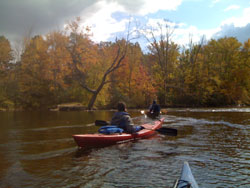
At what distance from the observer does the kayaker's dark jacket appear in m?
8.71

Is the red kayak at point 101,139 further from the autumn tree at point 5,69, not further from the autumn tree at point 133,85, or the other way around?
the autumn tree at point 5,69

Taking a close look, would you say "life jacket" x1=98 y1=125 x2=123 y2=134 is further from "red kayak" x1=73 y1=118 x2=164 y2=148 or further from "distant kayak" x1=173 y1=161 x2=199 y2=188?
"distant kayak" x1=173 y1=161 x2=199 y2=188

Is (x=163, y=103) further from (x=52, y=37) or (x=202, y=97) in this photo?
(x=52, y=37)

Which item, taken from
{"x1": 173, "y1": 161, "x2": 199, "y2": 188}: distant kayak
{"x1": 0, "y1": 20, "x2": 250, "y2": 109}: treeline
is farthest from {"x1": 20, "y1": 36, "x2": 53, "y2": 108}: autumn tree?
{"x1": 173, "y1": 161, "x2": 199, "y2": 188}: distant kayak

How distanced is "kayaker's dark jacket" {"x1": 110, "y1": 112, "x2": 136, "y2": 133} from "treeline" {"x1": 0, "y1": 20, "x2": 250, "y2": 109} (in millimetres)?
22201

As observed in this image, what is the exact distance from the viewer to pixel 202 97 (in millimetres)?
33688

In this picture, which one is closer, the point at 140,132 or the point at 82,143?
the point at 82,143

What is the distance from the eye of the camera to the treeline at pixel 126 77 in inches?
1283

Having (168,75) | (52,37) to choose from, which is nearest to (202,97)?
(168,75)

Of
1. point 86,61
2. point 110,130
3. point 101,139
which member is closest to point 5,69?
point 86,61

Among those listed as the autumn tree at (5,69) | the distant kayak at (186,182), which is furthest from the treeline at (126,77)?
the distant kayak at (186,182)

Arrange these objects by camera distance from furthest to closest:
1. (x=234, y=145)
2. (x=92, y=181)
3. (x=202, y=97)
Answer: (x=202, y=97) < (x=234, y=145) < (x=92, y=181)

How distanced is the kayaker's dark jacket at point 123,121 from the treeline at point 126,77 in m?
22.2

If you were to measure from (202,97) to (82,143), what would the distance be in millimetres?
29135
